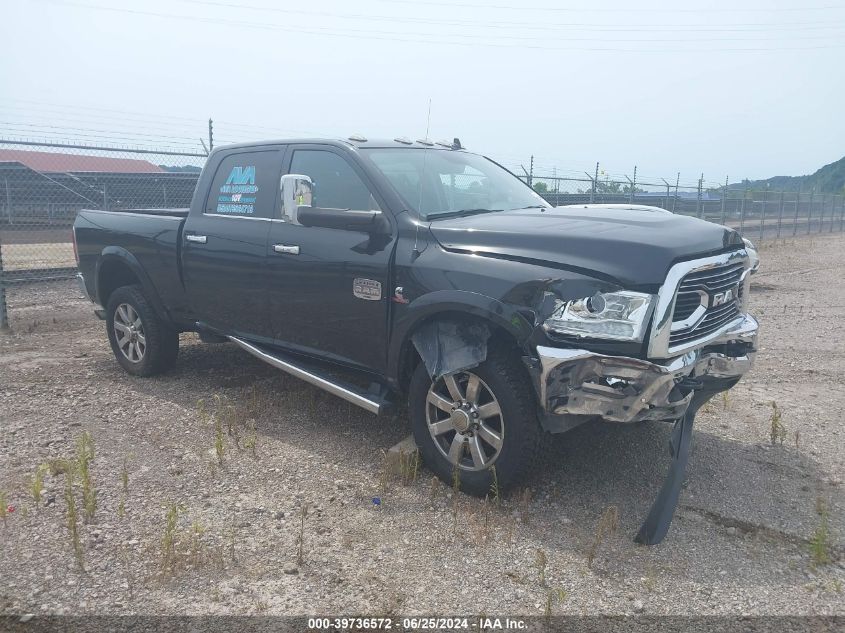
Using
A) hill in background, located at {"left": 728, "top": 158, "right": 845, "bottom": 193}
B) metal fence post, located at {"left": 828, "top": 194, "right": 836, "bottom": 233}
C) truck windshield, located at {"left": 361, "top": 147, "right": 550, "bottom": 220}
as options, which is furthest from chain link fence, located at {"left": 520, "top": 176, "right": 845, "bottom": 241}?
hill in background, located at {"left": 728, "top": 158, "right": 845, "bottom": 193}

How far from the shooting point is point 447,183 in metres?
4.77

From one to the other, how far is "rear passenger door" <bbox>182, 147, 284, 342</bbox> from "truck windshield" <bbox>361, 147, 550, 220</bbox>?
956mm

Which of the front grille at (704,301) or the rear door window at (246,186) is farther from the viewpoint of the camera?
the rear door window at (246,186)

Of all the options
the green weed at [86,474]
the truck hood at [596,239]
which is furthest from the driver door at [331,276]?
the green weed at [86,474]

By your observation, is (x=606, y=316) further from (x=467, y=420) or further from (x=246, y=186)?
(x=246, y=186)

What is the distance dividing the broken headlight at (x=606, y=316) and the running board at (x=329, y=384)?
133cm

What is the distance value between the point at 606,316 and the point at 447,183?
183cm

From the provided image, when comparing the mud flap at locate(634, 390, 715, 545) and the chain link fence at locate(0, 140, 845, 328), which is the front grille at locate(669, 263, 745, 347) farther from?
the chain link fence at locate(0, 140, 845, 328)

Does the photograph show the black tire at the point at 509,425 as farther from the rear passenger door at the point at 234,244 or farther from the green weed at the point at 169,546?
the rear passenger door at the point at 234,244

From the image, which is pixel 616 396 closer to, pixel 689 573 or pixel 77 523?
pixel 689 573

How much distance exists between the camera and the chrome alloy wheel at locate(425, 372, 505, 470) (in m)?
3.75

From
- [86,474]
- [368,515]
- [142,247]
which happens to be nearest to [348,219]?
[368,515]

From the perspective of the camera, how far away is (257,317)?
16.6ft

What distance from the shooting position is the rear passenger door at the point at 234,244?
16.5 ft
